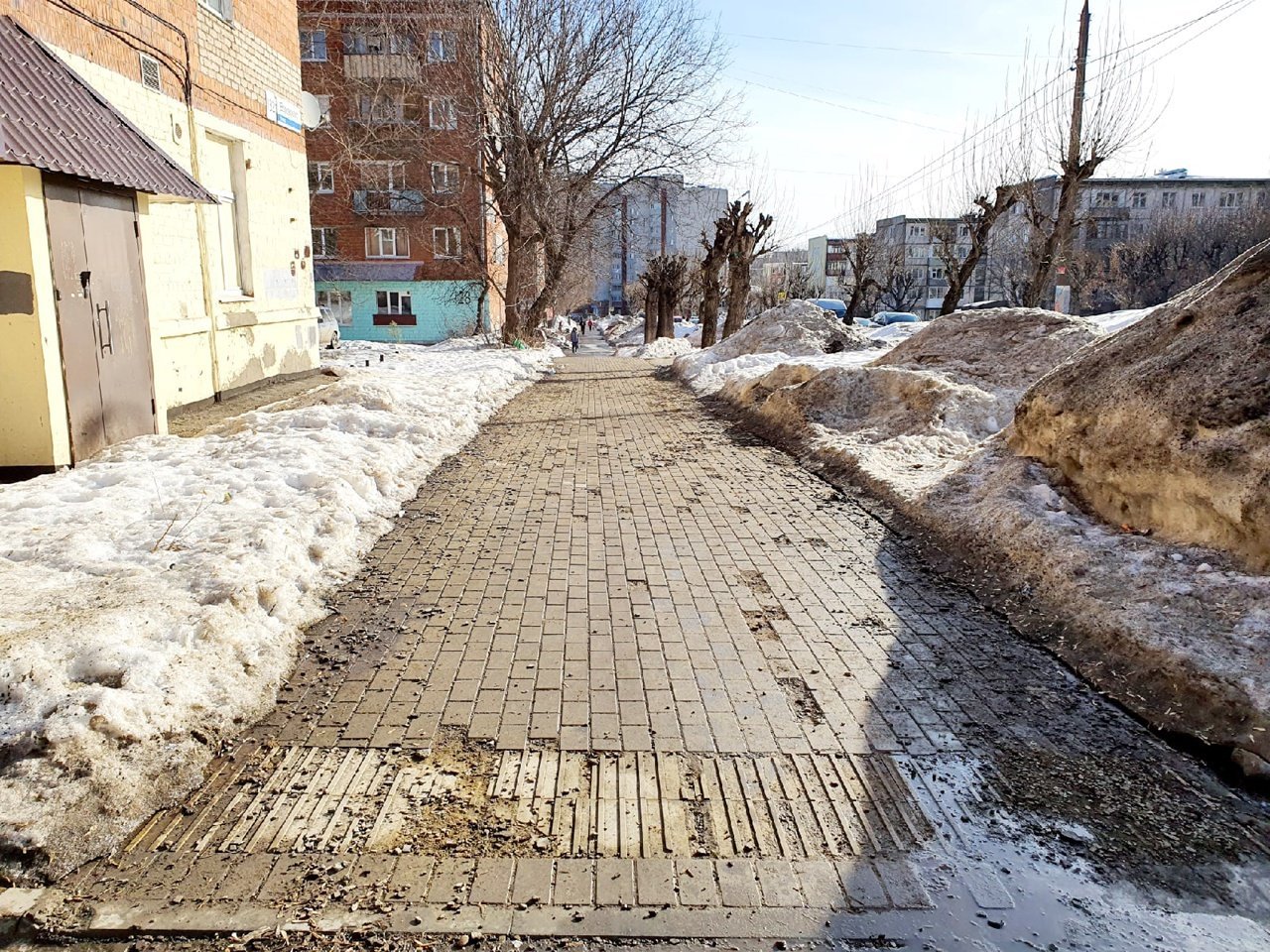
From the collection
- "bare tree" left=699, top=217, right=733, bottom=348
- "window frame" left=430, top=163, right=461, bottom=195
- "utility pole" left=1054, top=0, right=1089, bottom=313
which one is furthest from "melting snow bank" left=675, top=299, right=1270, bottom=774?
"window frame" left=430, top=163, right=461, bottom=195

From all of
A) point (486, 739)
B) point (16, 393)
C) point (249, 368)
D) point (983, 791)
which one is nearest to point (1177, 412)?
point (983, 791)

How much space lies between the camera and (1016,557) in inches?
214

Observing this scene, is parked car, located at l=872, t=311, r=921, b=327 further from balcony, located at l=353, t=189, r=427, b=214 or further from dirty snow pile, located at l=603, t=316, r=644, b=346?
balcony, located at l=353, t=189, r=427, b=214

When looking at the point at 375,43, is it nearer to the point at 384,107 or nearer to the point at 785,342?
the point at 384,107

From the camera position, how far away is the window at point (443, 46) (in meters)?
23.8

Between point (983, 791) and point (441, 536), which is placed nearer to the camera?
point (983, 791)

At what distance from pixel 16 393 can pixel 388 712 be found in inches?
215

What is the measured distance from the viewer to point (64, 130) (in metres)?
7.12

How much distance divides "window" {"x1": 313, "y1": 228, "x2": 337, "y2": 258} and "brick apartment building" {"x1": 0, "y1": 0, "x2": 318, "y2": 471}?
29832mm

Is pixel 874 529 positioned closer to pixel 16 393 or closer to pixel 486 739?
pixel 486 739

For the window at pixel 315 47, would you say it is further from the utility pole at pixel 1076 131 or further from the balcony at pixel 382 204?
the utility pole at pixel 1076 131

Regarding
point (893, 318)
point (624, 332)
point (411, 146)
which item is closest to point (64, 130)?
point (411, 146)

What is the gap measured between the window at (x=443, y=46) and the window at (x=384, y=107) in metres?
1.60

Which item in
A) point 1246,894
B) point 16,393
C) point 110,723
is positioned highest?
point 16,393
